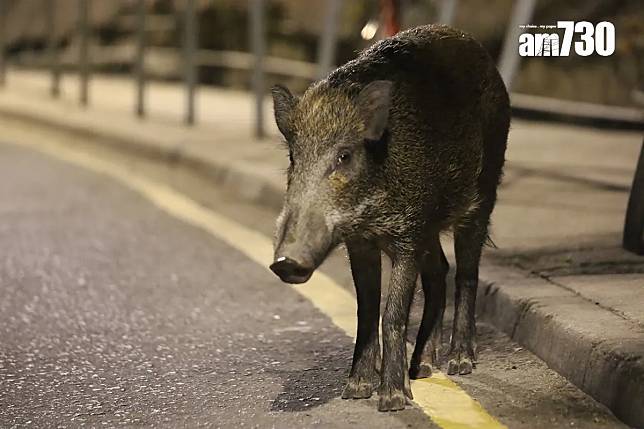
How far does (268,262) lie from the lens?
692 centimetres

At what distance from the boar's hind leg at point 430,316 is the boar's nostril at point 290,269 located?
0.90 meters

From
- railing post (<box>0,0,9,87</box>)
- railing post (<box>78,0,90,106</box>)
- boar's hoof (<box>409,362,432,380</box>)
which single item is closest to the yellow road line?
boar's hoof (<box>409,362,432,380</box>)

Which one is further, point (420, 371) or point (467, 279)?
point (467, 279)

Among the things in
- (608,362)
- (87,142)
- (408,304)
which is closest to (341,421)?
(408,304)

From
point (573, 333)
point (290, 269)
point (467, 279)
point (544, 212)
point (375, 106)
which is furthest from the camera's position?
point (544, 212)

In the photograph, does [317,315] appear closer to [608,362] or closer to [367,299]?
[367,299]

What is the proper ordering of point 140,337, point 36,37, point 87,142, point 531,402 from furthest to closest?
point 36,37
point 87,142
point 140,337
point 531,402

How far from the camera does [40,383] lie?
481cm

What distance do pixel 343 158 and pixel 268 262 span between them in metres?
2.87

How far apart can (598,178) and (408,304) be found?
437 centimetres

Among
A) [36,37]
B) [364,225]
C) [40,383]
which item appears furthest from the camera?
[36,37]

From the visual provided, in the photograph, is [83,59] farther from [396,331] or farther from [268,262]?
[396,331]

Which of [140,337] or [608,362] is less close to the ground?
[608,362]

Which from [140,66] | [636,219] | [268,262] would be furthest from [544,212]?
[140,66]
